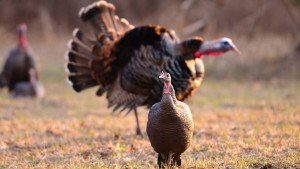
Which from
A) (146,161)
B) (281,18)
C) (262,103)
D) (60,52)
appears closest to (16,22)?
(60,52)

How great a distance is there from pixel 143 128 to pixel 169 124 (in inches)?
117

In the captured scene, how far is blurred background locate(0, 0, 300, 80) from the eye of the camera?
1235 centimetres

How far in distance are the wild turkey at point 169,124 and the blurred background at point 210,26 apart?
772 cm

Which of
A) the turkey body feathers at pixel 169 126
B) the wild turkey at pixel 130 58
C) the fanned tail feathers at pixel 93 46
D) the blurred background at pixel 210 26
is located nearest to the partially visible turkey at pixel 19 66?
the blurred background at pixel 210 26

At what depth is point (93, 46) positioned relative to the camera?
628cm

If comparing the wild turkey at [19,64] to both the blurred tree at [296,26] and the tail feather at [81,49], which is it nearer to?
the tail feather at [81,49]

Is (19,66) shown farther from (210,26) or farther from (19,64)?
(210,26)

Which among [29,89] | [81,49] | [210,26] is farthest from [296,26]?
[81,49]

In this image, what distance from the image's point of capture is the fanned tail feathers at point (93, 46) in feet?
20.5

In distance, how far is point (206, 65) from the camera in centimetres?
1356

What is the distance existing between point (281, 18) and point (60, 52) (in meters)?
7.83

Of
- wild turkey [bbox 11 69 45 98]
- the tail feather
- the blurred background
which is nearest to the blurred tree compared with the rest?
the blurred background

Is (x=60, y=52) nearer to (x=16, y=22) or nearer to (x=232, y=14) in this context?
(x=16, y=22)

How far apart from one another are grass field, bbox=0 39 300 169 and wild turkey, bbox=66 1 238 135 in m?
0.56
